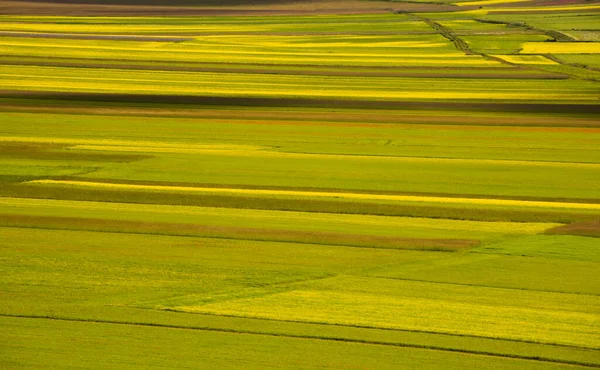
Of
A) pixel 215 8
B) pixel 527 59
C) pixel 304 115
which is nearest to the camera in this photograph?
pixel 304 115

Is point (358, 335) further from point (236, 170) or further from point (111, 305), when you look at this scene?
point (236, 170)

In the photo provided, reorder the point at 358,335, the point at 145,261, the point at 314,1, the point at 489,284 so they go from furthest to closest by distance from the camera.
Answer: the point at 314,1
the point at 145,261
the point at 489,284
the point at 358,335

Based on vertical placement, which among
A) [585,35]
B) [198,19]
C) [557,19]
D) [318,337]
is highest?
[557,19]

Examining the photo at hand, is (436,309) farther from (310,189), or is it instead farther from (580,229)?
(310,189)

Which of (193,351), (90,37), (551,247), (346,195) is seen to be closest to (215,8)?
(90,37)

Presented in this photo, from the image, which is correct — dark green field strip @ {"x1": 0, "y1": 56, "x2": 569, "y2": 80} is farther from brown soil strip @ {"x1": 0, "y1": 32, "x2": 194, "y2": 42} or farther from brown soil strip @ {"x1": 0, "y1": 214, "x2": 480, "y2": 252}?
brown soil strip @ {"x1": 0, "y1": 214, "x2": 480, "y2": 252}

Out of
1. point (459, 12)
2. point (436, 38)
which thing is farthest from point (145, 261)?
point (459, 12)
